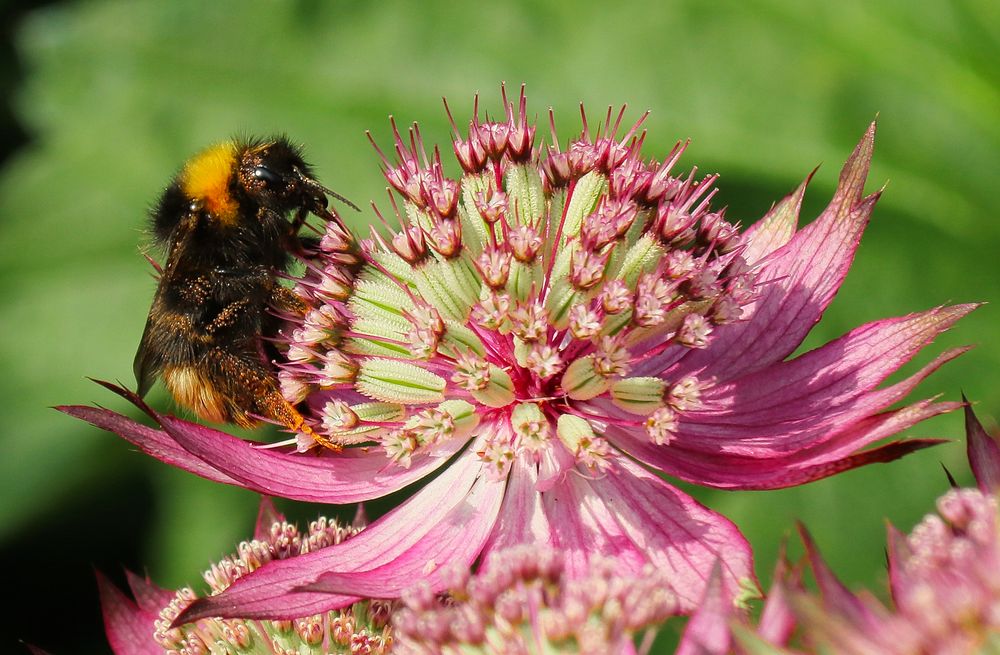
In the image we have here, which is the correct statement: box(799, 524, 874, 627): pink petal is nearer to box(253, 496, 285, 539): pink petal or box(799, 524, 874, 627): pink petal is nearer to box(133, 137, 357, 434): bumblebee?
box(133, 137, 357, 434): bumblebee

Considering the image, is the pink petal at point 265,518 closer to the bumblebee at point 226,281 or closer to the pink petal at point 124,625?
the bumblebee at point 226,281

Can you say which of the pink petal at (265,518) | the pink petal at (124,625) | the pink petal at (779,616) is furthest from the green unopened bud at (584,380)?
the pink petal at (124,625)

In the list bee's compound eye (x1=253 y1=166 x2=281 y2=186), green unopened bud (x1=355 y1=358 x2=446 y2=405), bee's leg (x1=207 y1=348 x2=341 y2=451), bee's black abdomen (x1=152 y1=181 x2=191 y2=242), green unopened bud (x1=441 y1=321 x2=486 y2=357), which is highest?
bee's compound eye (x1=253 y1=166 x2=281 y2=186)

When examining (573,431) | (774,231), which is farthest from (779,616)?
(774,231)

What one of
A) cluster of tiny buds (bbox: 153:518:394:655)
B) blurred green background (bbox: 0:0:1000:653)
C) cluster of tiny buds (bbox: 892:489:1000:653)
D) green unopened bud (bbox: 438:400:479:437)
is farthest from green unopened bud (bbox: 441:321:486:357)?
blurred green background (bbox: 0:0:1000:653)

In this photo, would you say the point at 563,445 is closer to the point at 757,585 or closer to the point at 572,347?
the point at 572,347

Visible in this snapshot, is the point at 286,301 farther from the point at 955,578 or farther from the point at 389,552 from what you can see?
the point at 955,578
